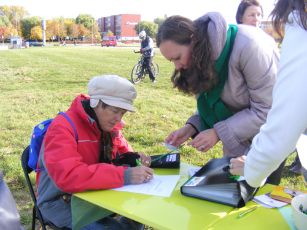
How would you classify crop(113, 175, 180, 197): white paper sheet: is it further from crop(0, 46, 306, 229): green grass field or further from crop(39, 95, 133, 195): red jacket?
crop(0, 46, 306, 229): green grass field

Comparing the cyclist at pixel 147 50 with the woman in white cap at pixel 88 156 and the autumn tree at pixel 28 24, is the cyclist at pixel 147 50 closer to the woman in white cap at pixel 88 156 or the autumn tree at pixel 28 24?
the woman in white cap at pixel 88 156

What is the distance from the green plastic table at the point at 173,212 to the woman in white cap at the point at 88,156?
0.30 feet

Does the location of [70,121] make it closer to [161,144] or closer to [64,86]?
[161,144]

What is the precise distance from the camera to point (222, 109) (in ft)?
7.04

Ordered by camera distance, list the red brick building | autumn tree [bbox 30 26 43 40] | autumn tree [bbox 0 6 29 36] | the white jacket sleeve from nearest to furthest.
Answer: the white jacket sleeve
autumn tree [bbox 30 26 43 40]
autumn tree [bbox 0 6 29 36]
the red brick building

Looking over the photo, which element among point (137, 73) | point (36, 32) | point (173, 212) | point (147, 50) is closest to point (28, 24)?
point (36, 32)

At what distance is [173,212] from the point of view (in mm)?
1545

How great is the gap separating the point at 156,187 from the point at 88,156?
17.9 inches

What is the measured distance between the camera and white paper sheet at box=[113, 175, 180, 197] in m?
1.76

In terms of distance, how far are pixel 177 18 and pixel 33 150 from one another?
1.02 meters

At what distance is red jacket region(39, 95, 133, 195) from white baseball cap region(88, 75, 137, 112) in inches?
3.7

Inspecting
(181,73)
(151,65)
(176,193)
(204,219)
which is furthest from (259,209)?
(151,65)

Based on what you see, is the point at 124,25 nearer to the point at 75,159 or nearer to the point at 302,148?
the point at 75,159

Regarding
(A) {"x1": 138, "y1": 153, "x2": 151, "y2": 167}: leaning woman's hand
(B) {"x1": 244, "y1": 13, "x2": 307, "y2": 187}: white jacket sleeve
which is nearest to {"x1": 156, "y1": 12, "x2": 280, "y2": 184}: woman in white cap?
(A) {"x1": 138, "y1": 153, "x2": 151, "y2": 167}: leaning woman's hand
